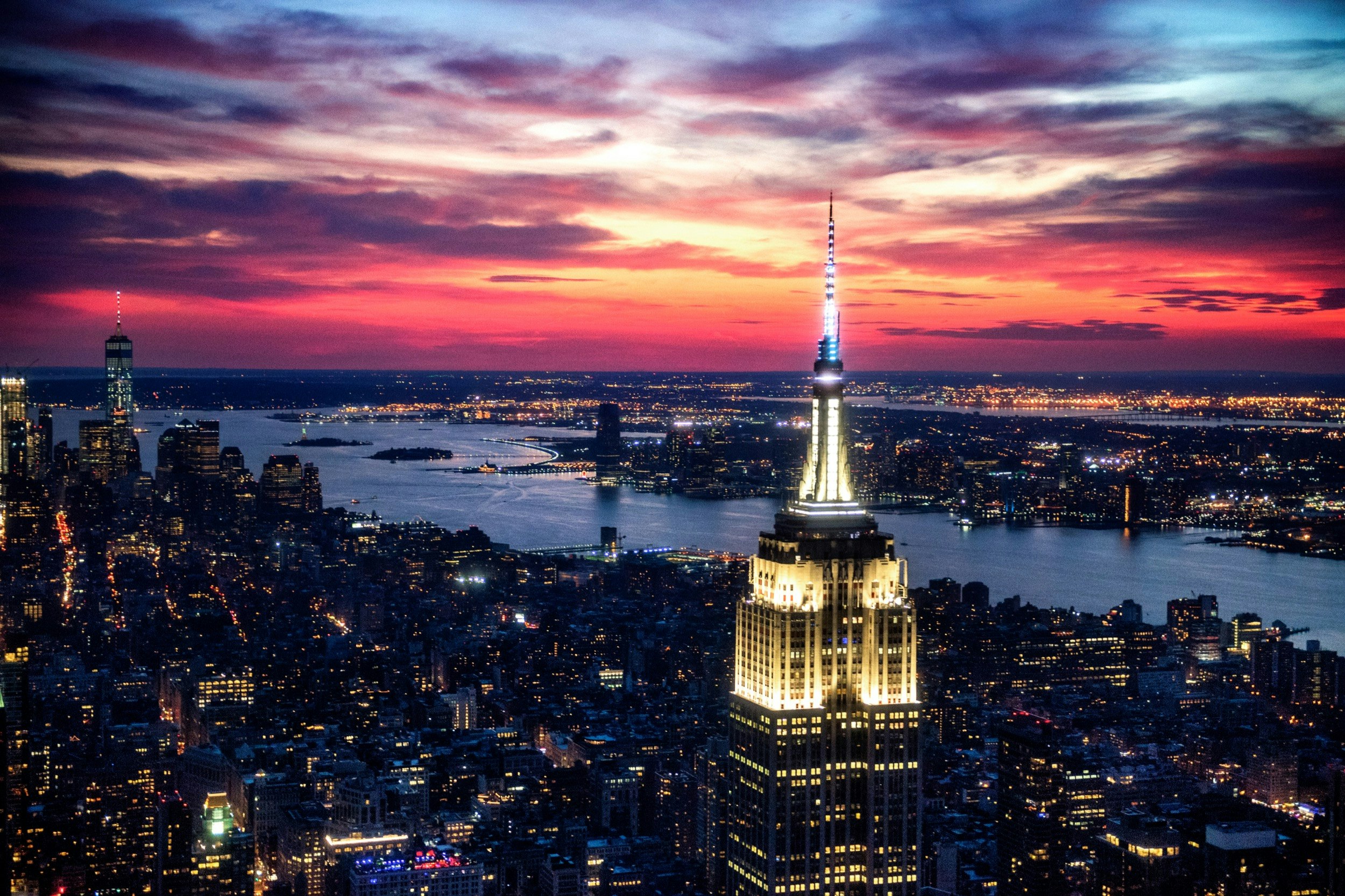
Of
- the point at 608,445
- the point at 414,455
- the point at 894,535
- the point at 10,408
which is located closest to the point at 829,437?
the point at 894,535

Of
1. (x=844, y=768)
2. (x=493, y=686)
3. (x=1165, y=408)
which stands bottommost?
(x=493, y=686)

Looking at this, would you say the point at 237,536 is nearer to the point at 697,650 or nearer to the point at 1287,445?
the point at 697,650

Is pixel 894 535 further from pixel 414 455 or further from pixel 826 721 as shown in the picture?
pixel 414 455

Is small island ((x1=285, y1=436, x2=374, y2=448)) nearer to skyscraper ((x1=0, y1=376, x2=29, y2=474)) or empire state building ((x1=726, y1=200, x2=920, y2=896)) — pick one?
skyscraper ((x1=0, y1=376, x2=29, y2=474))

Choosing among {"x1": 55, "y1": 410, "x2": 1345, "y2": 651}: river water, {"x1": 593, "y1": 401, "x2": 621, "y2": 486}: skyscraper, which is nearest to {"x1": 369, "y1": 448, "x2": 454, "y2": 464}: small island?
{"x1": 55, "y1": 410, "x2": 1345, "y2": 651}: river water

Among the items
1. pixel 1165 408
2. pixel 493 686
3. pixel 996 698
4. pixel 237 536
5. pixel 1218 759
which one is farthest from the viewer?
pixel 237 536

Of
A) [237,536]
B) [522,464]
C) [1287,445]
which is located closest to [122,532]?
[237,536]
